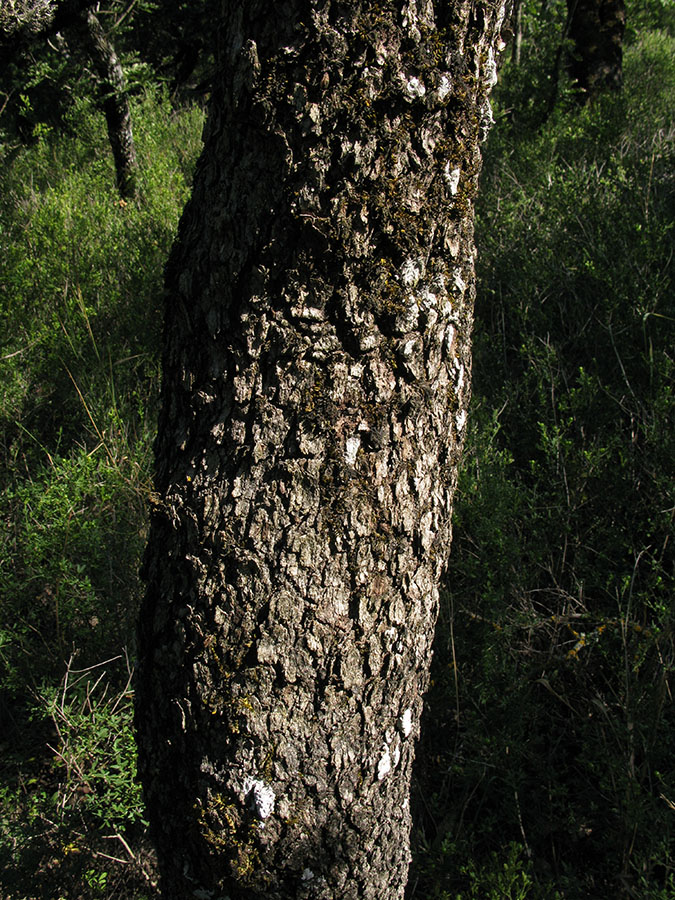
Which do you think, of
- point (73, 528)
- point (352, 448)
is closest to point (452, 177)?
point (352, 448)

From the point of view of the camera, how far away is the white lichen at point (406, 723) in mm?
1430

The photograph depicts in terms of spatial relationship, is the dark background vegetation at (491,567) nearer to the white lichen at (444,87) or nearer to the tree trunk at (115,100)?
the white lichen at (444,87)

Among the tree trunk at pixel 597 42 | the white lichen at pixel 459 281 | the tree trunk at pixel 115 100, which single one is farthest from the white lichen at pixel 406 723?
the tree trunk at pixel 597 42

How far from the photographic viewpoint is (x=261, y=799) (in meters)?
1.29

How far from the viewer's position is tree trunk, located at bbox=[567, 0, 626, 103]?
20.4ft

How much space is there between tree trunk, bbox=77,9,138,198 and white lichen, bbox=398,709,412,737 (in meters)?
4.99

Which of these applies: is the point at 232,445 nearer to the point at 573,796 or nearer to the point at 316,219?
the point at 316,219

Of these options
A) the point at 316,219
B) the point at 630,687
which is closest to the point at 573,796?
the point at 630,687

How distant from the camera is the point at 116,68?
5.32m

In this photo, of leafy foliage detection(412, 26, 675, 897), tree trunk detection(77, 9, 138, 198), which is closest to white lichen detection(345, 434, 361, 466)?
leafy foliage detection(412, 26, 675, 897)

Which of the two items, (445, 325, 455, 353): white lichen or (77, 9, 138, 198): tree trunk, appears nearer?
(445, 325, 455, 353): white lichen

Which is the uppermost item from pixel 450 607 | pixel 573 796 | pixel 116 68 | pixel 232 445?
pixel 116 68

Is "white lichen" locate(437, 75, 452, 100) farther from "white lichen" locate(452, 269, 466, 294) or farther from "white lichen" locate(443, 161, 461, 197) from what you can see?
"white lichen" locate(452, 269, 466, 294)

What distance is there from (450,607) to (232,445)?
132 cm
